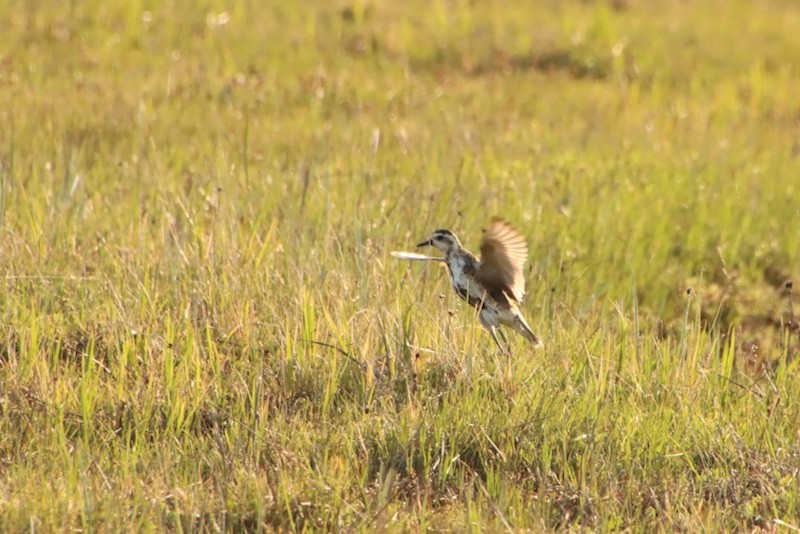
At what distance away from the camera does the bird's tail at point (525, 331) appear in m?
5.43

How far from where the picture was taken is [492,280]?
546 centimetres

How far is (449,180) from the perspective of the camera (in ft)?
26.0

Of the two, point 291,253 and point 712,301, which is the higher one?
point 291,253

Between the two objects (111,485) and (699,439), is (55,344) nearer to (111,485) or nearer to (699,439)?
(111,485)

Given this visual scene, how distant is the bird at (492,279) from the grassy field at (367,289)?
131mm

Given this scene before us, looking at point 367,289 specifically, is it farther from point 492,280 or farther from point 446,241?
point 492,280

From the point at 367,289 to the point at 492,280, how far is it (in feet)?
1.75

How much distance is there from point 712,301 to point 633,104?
3.70 metres

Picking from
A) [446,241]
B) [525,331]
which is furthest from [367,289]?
[525,331]

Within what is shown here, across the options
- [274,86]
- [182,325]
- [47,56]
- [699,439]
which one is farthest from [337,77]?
[699,439]

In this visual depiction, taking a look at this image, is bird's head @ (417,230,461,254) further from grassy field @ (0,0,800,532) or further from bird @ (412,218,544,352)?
grassy field @ (0,0,800,532)

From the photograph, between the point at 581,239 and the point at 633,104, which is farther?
the point at 633,104

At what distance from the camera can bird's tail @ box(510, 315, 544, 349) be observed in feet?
17.8

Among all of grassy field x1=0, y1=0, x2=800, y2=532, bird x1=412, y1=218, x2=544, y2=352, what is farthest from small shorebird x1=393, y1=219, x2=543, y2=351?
grassy field x1=0, y1=0, x2=800, y2=532
